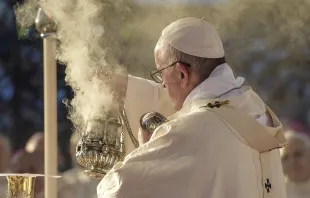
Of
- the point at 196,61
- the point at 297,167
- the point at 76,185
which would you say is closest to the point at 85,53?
the point at 196,61

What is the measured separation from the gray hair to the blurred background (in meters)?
1.59

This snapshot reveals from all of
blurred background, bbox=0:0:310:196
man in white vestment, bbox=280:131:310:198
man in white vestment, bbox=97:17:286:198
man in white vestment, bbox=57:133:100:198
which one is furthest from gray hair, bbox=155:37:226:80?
man in white vestment, bbox=57:133:100:198

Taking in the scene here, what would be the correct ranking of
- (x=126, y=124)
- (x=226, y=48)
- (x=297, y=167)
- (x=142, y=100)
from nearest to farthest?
1. (x=126, y=124)
2. (x=142, y=100)
3. (x=297, y=167)
4. (x=226, y=48)

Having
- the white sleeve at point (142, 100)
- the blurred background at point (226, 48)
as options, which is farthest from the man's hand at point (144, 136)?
the blurred background at point (226, 48)

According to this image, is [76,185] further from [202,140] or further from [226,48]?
[202,140]

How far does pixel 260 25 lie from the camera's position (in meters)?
6.11

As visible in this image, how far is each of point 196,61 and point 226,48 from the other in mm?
2787

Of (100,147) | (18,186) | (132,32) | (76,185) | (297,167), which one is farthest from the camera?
(76,185)

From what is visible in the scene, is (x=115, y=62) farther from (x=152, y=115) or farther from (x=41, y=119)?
(x=41, y=119)

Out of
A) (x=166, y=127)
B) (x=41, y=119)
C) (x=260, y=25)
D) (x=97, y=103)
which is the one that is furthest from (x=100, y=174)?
(x=41, y=119)

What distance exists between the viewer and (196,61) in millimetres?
3324

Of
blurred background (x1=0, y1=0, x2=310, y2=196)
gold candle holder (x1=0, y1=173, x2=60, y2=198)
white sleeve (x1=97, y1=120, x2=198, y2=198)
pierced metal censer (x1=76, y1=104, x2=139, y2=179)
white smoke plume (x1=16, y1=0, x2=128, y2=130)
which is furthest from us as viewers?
blurred background (x1=0, y1=0, x2=310, y2=196)

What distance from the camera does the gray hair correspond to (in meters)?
3.31

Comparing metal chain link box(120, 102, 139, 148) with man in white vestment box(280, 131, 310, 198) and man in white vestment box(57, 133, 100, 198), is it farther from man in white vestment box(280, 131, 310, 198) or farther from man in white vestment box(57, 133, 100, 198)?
man in white vestment box(57, 133, 100, 198)
